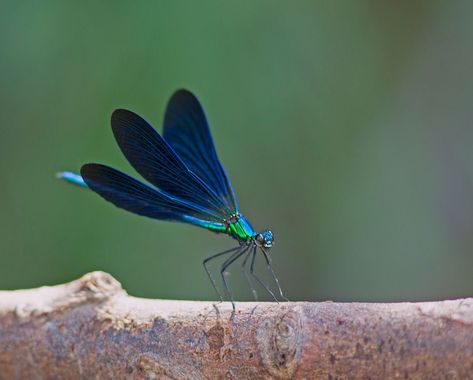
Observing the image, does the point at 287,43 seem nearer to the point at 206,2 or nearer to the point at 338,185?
the point at 206,2

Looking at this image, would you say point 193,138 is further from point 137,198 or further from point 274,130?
point 274,130

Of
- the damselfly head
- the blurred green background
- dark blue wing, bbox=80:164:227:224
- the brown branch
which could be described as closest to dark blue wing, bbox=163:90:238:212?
dark blue wing, bbox=80:164:227:224

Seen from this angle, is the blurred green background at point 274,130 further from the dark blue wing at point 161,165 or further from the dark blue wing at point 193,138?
the dark blue wing at point 161,165

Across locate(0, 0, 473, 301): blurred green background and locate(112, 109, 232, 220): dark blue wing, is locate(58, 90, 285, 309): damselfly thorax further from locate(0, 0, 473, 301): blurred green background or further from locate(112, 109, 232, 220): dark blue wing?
locate(0, 0, 473, 301): blurred green background

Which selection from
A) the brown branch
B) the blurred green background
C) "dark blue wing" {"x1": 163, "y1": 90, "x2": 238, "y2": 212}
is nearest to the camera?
the brown branch

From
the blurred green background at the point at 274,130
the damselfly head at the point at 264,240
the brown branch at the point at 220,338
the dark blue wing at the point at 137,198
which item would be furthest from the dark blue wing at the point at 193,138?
the blurred green background at the point at 274,130

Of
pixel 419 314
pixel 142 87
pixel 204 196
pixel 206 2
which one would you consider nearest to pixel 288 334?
pixel 419 314

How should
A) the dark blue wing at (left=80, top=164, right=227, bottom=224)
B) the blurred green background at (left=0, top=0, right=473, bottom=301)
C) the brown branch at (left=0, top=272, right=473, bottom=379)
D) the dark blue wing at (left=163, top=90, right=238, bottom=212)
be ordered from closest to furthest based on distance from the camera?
the brown branch at (left=0, top=272, right=473, bottom=379), the dark blue wing at (left=80, top=164, right=227, bottom=224), the dark blue wing at (left=163, top=90, right=238, bottom=212), the blurred green background at (left=0, top=0, right=473, bottom=301)
